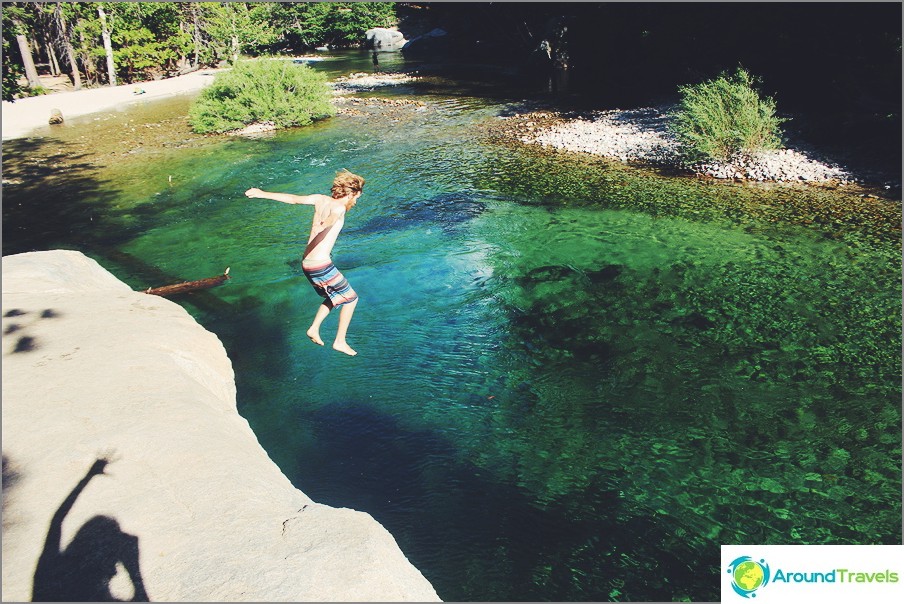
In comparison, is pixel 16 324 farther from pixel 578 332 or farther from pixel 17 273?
pixel 578 332

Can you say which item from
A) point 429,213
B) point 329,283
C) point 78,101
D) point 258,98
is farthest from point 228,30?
point 329,283

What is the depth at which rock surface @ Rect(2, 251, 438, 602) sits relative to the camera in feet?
11.3

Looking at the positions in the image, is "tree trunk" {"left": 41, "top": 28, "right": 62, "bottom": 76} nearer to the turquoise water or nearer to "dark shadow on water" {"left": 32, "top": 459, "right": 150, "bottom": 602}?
the turquoise water

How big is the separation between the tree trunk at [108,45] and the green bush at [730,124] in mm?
32331

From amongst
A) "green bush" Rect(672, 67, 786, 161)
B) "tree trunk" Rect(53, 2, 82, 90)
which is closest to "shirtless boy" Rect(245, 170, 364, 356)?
"green bush" Rect(672, 67, 786, 161)

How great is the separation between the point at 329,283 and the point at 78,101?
30.4 meters

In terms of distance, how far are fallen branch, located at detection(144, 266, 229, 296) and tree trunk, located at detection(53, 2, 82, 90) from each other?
29.8m

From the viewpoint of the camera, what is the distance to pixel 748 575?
374cm

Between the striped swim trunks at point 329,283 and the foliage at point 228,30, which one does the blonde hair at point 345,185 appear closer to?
the striped swim trunks at point 329,283

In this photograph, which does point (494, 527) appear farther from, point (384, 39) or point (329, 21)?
point (329, 21)

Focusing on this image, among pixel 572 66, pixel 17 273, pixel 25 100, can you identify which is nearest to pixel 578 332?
pixel 17 273

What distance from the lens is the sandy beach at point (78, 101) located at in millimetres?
24875

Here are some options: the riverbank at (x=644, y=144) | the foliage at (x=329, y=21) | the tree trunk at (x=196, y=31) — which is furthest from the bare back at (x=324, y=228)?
the foliage at (x=329, y=21)

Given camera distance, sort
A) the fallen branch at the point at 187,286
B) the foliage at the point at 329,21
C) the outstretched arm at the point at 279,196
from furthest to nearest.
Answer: the foliage at the point at 329,21, the fallen branch at the point at 187,286, the outstretched arm at the point at 279,196
